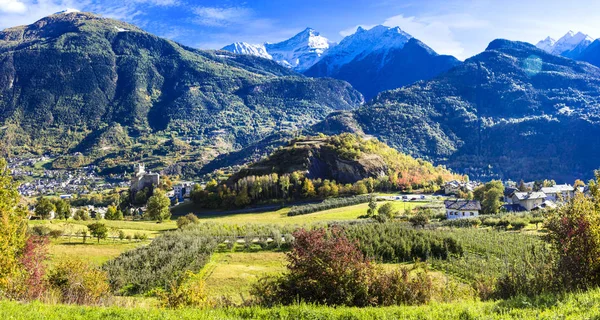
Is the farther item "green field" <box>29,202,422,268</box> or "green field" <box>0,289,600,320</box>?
"green field" <box>29,202,422,268</box>

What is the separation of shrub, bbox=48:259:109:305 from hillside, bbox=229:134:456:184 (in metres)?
87.1

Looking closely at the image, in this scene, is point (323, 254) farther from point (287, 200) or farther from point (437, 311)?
point (287, 200)

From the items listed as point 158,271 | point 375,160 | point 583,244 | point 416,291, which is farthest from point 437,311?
point 375,160

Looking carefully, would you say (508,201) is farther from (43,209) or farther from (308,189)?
(43,209)

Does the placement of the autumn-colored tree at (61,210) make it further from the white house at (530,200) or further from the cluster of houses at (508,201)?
the white house at (530,200)

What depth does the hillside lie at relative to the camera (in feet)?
360

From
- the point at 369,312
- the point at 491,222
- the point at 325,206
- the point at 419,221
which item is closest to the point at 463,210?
the point at 491,222

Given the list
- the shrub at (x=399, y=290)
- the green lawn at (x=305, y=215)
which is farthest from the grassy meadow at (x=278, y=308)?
the shrub at (x=399, y=290)

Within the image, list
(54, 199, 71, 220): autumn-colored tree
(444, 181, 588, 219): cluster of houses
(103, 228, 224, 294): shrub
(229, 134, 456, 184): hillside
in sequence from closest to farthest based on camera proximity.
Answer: (103, 228, 224, 294): shrub → (444, 181, 588, 219): cluster of houses → (54, 199, 71, 220): autumn-colored tree → (229, 134, 456, 184): hillside

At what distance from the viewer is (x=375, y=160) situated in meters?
116

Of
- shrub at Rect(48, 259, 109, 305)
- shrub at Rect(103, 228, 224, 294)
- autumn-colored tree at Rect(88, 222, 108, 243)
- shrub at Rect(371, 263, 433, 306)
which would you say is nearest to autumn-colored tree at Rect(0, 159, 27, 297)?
shrub at Rect(48, 259, 109, 305)

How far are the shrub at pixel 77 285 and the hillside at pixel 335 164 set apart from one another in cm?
8709

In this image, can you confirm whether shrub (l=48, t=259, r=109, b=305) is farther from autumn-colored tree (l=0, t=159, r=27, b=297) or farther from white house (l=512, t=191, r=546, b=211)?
white house (l=512, t=191, r=546, b=211)

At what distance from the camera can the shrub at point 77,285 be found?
49.9ft
